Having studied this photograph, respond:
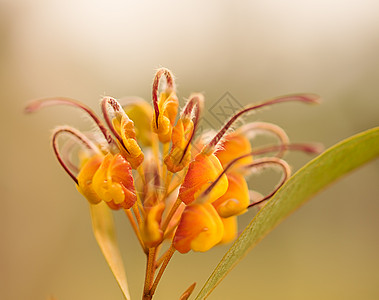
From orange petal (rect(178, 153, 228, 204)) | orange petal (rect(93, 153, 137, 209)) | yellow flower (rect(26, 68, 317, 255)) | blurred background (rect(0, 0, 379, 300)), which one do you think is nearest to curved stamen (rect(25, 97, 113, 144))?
yellow flower (rect(26, 68, 317, 255))

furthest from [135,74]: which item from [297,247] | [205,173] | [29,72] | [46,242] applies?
[205,173]

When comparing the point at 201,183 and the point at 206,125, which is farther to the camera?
the point at 206,125

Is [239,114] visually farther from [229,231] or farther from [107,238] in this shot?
[107,238]

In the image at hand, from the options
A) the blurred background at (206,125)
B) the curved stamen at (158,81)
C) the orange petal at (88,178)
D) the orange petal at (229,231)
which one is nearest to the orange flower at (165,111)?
the curved stamen at (158,81)

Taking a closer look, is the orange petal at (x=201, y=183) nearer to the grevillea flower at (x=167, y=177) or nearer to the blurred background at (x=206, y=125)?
the grevillea flower at (x=167, y=177)

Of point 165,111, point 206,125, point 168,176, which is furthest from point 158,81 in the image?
point 206,125

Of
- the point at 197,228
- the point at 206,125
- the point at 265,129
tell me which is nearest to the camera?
the point at 197,228

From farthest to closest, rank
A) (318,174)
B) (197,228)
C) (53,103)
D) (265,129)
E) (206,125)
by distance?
1. (206,125)
2. (265,129)
3. (53,103)
4. (197,228)
5. (318,174)
